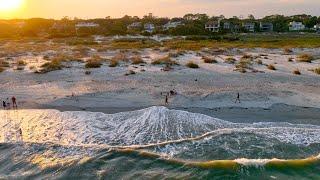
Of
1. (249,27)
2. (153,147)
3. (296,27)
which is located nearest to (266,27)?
(249,27)

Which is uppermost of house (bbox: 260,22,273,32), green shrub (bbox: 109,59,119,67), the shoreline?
green shrub (bbox: 109,59,119,67)

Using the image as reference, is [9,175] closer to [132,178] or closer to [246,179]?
[132,178]

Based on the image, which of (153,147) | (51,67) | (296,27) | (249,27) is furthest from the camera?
(249,27)

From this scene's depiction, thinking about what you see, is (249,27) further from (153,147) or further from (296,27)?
(153,147)

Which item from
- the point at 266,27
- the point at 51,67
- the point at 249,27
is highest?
the point at 51,67

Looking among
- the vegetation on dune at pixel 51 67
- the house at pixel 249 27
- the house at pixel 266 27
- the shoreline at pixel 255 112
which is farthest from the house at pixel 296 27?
the shoreline at pixel 255 112

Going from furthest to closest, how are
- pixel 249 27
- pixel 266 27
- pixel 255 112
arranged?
1. pixel 266 27
2. pixel 249 27
3. pixel 255 112

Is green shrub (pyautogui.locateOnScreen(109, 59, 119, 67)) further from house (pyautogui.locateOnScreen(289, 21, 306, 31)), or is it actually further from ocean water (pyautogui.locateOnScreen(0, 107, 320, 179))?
house (pyautogui.locateOnScreen(289, 21, 306, 31))

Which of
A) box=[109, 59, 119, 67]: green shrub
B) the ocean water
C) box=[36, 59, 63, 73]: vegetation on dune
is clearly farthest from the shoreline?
box=[109, 59, 119, 67]: green shrub
